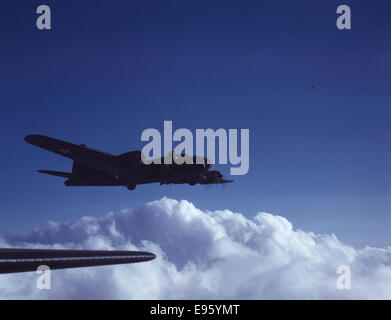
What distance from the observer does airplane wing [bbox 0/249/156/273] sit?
499 cm

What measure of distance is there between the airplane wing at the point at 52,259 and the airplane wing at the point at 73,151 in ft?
105

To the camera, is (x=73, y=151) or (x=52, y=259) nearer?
(x=52, y=259)

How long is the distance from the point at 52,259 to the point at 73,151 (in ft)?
117

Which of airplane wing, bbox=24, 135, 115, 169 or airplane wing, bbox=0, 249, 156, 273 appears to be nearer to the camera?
airplane wing, bbox=0, 249, 156, 273

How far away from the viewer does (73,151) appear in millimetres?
39281

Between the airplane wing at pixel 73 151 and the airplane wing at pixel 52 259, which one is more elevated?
the airplane wing at pixel 73 151

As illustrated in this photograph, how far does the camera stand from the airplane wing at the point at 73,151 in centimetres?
3650

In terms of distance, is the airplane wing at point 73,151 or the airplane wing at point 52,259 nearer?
the airplane wing at point 52,259

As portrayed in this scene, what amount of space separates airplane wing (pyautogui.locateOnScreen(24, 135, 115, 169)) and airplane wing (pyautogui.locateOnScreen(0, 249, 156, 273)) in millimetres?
32135

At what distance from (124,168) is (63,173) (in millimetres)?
11016
